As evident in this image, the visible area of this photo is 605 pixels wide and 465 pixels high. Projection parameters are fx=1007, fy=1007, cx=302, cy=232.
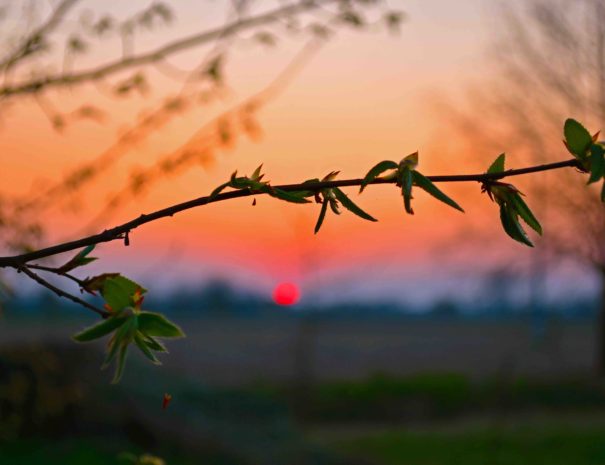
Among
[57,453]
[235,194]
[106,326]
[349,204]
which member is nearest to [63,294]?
[106,326]

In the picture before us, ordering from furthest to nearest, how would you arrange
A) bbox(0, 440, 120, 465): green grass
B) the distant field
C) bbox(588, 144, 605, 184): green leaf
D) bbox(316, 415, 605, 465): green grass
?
the distant field, bbox(316, 415, 605, 465): green grass, bbox(0, 440, 120, 465): green grass, bbox(588, 144, 605, 184): green leaf

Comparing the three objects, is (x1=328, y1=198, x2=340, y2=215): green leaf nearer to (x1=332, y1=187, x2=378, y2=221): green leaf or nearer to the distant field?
(x1=332, y1=187, x2=378, y2=221): green leaf

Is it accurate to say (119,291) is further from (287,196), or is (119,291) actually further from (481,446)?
(481,446)

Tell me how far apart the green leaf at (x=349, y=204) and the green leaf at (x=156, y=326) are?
9.1 inches

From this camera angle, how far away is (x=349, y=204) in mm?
1029

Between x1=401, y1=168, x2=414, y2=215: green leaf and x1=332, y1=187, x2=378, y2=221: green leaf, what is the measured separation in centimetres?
4

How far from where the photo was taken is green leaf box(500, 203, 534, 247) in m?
1.04

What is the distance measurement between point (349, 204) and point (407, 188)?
8 cm

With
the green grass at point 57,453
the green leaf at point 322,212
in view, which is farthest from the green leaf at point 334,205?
the green grass at point 57,453

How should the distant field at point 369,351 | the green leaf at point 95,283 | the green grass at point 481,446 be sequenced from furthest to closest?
the distant field at point 369,351
the green grass at point 481,446
the green leaf at point 95,283

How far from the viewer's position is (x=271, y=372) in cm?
2039

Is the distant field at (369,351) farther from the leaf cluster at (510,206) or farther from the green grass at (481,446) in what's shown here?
the leaf cluster at (510,206)

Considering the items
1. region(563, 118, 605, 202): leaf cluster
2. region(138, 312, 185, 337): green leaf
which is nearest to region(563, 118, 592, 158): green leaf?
region(563, 118, 605, 202): leaf cluster

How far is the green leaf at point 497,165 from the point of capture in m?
1.05
